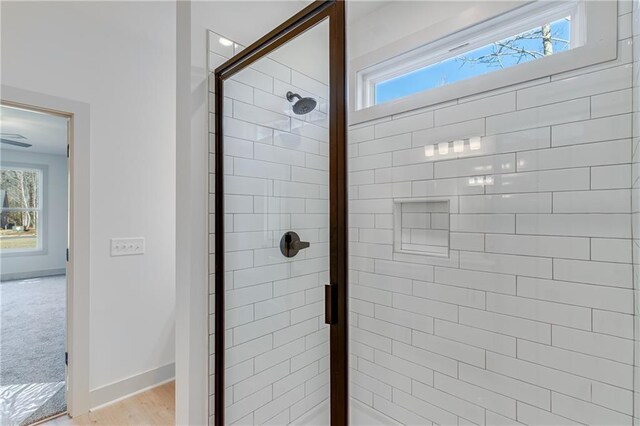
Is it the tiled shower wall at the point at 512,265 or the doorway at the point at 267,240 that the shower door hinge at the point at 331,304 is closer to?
the doorway at the point at 267,240

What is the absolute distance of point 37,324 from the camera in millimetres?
3572

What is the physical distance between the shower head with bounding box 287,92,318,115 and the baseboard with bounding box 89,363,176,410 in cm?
223

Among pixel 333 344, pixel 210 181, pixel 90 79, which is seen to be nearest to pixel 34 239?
pixel 90 79

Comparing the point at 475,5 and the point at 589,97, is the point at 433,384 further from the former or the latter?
the point at 475,5

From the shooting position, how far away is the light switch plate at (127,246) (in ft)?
7.04

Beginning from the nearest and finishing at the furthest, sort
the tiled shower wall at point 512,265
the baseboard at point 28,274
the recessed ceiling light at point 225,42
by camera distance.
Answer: the tiled shower wall at point 512,265
the recessed ceiling light at point 225,42
the baseboard at point 28,274

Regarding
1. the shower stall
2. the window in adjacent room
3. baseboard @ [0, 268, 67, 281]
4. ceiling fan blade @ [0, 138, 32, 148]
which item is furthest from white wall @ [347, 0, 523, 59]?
baseboard @ [0, 268, 67, 281]

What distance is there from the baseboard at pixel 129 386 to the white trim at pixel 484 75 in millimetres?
2361

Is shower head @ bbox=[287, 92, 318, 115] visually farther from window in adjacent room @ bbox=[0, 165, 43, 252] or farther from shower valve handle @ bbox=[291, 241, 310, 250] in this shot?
window in adjacent room @ bbox=[0, 165, 43, 252]

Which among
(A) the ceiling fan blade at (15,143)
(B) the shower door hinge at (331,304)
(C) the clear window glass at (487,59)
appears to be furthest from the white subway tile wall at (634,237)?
Result: (A) the ceiling fan blade at (15,143)

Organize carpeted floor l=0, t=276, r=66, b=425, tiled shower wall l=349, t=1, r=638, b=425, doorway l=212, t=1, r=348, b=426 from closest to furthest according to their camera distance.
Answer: tiled shower wall l=349, t=1, r=638, b=425, doorway l=212, t=1, r=348, b=426, carpeted floor l=0, t=276, r=66, b=425

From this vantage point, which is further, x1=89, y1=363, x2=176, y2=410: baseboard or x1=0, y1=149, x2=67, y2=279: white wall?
x1=0, y1=149, x2=67, y2=279: white wall

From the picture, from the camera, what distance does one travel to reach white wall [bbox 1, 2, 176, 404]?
6.10 feet

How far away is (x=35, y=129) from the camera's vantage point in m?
3.94
